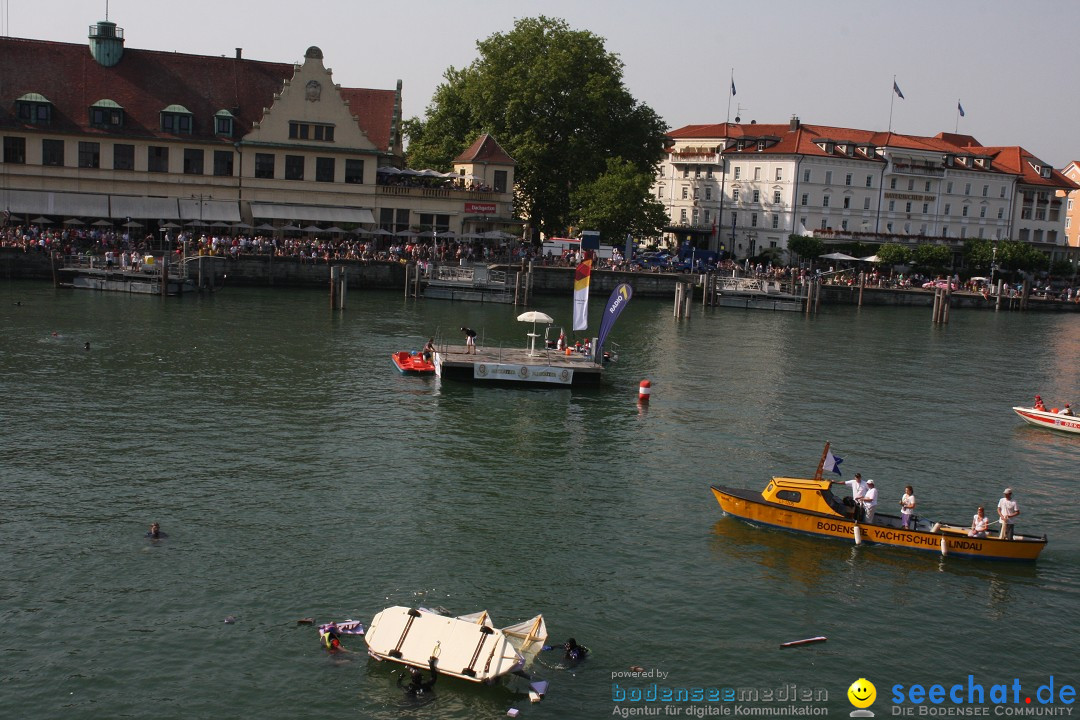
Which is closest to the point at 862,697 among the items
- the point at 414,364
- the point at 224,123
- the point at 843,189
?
the point at 414,364

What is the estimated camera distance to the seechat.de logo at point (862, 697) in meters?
21.3

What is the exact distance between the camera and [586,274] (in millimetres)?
51625

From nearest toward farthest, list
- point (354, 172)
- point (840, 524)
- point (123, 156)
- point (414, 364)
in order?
point (840, 524) → point (414, 364) → point (123, 156) → point (354, 172)

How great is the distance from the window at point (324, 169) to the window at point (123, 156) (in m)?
14.9

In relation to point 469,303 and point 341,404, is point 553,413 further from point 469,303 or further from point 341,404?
Result: point 469,303

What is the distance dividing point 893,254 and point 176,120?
234ft

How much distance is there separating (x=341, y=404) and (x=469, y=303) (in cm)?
4182

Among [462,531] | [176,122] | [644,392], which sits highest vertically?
[176,122]

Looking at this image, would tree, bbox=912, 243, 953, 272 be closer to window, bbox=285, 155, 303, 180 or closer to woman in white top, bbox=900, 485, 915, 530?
window, bbox=285, 155, 303, 180

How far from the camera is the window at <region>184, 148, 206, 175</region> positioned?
294ft

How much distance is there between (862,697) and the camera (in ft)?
71.1

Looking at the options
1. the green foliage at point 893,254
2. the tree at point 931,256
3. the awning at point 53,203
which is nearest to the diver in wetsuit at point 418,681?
the awning at point 53,203

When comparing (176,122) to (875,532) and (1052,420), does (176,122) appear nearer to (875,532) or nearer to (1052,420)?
(1052,420)

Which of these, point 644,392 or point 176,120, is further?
point 176,120
